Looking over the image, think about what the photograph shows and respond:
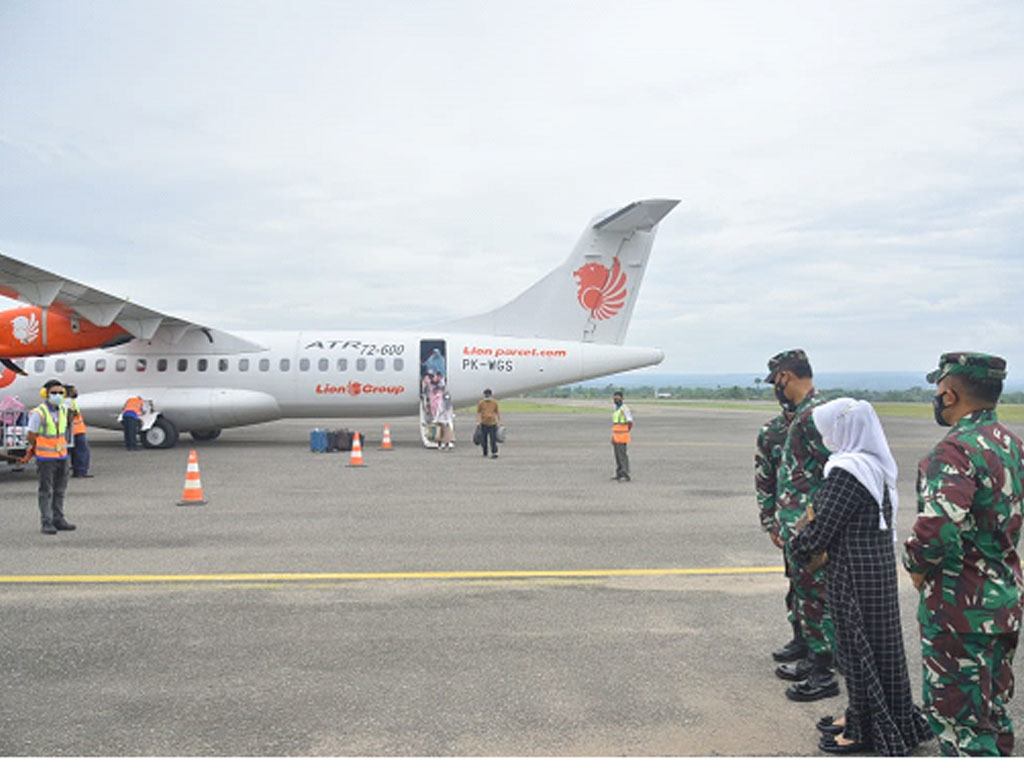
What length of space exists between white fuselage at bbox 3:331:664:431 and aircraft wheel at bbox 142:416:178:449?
0.30m

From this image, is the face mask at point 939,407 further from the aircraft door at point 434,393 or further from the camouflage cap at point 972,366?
the aircraft door at point 434,393

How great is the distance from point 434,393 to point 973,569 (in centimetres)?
1914

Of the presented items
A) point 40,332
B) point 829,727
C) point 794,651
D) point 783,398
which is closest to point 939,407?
point 783,398

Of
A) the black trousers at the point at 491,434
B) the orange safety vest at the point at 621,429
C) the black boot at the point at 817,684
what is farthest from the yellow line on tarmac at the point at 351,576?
the black trousers at the point at 491,434

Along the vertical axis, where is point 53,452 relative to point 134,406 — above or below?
below

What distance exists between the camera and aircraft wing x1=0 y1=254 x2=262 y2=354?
1794 centimetres

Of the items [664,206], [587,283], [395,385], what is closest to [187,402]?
[395,385]

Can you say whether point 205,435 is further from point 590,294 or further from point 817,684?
point 817,684

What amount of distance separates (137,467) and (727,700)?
A: 15515mm

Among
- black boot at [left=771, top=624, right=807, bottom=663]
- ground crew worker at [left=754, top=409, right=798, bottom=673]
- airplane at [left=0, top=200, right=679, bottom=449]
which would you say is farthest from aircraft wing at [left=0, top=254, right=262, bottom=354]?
black boot at [left=771, top=624, right=807, bottom=663]

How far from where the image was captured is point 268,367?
889 inches

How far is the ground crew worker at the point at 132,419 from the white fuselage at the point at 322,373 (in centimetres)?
74

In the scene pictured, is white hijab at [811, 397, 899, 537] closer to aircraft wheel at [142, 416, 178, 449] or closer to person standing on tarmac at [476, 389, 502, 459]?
person standing on tarmac at [476, 389, 502, 459]

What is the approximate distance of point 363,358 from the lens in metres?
22.4
